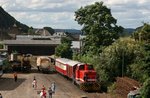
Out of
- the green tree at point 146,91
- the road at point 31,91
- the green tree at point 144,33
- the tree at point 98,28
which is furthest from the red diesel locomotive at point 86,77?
the green tree at point 144,33

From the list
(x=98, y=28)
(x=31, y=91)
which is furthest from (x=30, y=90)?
(x=98, y=28)

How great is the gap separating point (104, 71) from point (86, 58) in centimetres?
1276

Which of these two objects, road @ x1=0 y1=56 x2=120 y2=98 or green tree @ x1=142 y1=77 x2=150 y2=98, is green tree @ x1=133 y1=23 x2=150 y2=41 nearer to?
road @ x1=0 y1=56 x2=120 y2=98

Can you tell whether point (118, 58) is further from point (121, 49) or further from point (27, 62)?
point (27, 62)

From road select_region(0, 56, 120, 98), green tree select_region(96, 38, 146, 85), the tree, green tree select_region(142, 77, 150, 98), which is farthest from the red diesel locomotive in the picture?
the tree

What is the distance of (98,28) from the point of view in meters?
57.3

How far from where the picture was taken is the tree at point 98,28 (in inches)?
2242

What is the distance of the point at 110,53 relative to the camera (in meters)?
44.6

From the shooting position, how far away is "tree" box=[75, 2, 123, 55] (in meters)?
56.9

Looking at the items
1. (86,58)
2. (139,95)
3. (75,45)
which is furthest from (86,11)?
(75,45)

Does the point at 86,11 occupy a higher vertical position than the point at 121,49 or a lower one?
higher

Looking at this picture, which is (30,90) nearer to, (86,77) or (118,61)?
(86,77)

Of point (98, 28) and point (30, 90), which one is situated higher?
point (98, 28)

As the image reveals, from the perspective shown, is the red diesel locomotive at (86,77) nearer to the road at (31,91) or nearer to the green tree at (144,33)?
the road at (31,91)
